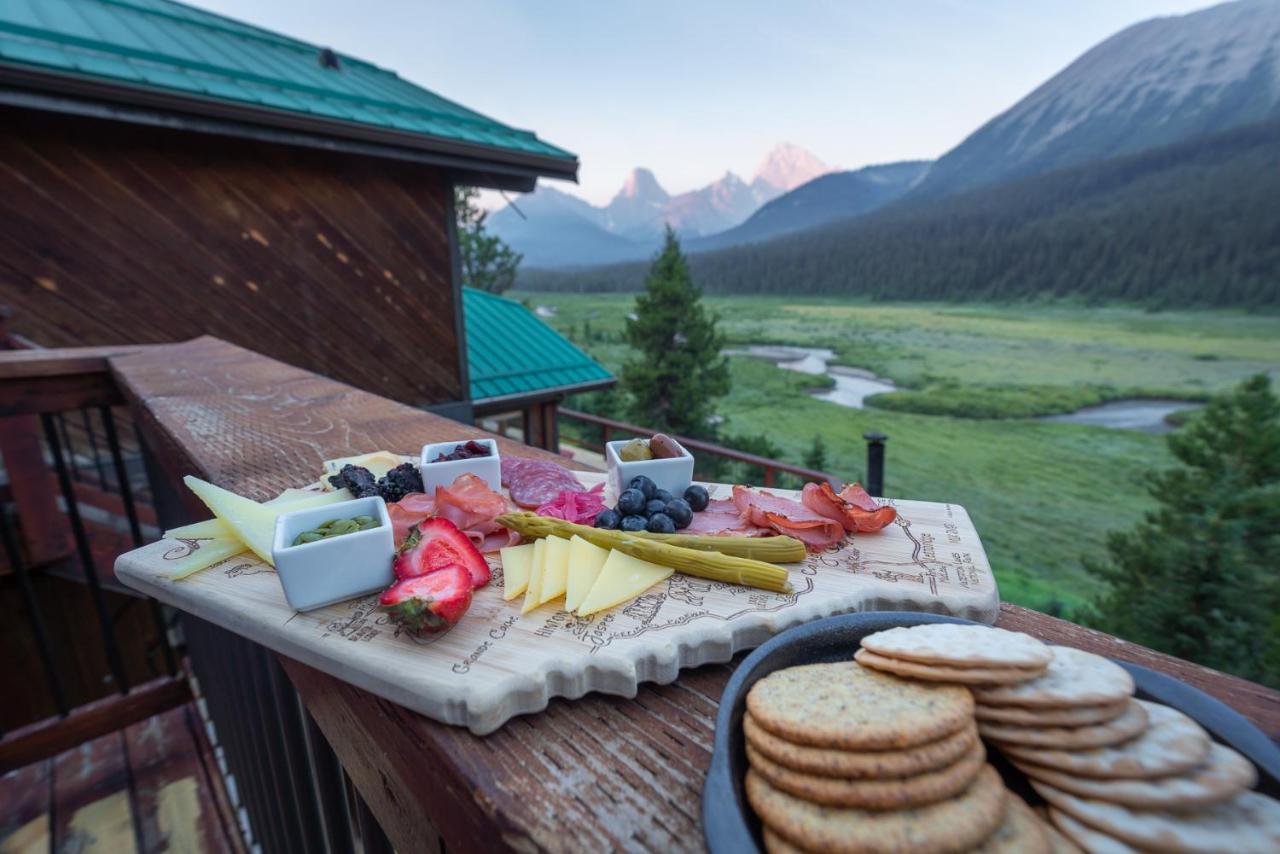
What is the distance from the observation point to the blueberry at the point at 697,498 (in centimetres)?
118

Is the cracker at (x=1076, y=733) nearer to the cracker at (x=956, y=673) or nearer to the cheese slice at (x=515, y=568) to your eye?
the cracker at (x=956, y=673)

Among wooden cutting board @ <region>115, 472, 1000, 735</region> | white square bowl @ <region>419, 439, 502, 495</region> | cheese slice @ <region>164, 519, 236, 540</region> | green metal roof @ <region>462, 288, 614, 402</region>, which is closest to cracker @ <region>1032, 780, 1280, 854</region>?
wooden cutting board @ <region>115, 472, 1000, 735</region>

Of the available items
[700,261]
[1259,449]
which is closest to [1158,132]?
[700,261]

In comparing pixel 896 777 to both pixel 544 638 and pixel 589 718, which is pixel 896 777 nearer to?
pixel 589 718

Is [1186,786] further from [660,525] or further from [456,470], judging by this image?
[456,470]

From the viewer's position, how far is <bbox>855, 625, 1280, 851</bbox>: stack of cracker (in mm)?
403

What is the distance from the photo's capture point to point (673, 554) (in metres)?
0.91

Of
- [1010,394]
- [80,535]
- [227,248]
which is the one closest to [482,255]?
[227,248]

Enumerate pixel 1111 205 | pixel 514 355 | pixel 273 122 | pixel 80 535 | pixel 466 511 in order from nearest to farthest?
1. pixel 466 511
2. pixel 80 535
3. pixel 273 122
4. pixel 514 355
5. pixel 1111 205

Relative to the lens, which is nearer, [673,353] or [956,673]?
[956,673]

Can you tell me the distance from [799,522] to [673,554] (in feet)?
0.91

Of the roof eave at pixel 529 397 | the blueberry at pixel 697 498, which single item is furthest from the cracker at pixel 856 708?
the roof eave at pixel 529 397

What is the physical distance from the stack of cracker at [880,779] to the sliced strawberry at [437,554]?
508 millimetres

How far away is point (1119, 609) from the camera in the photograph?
23.9ft
